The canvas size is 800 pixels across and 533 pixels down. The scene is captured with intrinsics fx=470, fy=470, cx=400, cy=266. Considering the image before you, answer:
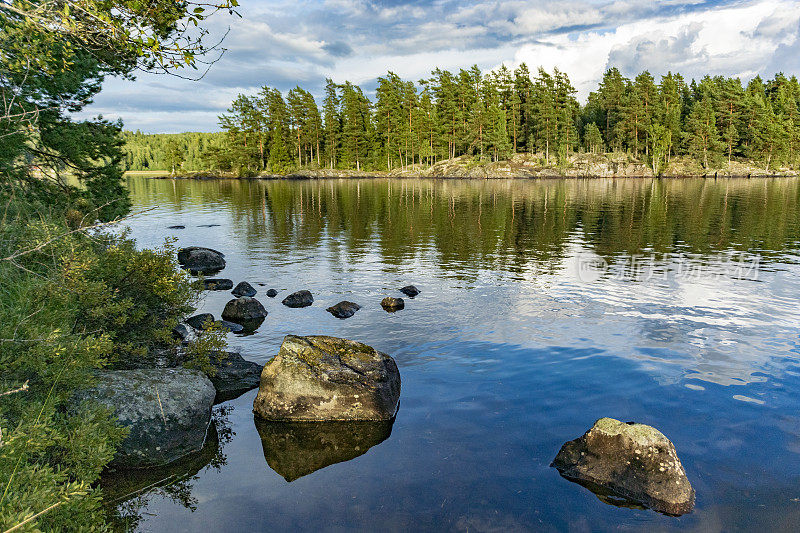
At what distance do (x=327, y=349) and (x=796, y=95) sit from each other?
648ft

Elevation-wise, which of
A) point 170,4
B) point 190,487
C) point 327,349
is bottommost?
point 190,487

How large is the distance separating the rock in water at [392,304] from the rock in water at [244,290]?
24.3 feet

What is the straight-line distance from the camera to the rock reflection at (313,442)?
10801mm

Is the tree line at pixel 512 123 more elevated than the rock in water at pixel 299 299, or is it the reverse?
the tree line at pixel 512 123

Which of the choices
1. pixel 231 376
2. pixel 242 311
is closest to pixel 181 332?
pixel 242 311

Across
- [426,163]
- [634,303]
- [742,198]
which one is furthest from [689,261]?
[426,163]

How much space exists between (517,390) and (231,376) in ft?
28.7

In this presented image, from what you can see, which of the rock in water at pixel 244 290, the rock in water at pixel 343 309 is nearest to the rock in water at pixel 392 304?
the rock in water at pixel 343 309

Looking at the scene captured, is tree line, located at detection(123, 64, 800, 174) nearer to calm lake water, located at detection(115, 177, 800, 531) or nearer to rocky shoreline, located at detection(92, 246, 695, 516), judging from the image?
calm lake water, located at detection(115, 177, 800, 531)

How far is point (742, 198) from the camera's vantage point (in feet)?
229

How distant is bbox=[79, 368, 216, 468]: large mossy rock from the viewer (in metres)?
10.5

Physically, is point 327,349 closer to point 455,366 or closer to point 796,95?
point 455,366

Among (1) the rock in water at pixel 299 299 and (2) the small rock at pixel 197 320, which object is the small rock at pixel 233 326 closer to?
(2) the small rock at pixel 197 320

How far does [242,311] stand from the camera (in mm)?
20812
